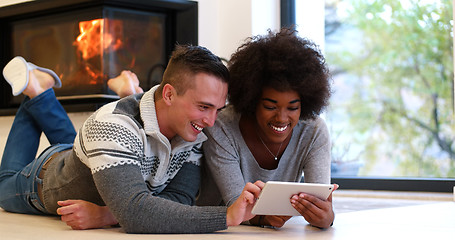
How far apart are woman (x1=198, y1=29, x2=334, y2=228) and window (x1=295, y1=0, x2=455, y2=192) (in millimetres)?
1991

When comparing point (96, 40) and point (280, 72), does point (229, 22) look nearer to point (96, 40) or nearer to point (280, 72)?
point (96, 40)

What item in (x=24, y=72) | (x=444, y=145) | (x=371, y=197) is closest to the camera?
(x=24, y=72)

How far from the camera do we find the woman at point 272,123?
1.89 m

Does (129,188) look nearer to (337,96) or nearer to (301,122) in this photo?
(301,122)

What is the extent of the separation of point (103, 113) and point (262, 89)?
53 centimetres

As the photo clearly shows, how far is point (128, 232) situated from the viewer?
1654 mm

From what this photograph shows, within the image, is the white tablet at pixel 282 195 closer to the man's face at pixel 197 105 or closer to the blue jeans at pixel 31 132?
the man's face at pixel 197 105

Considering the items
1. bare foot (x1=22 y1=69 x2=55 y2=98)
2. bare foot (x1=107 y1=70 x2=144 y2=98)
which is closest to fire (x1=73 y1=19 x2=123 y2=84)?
bare foot (x1=107 y1=70 x2=144 y2=98)

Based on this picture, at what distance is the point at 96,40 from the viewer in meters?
3.60

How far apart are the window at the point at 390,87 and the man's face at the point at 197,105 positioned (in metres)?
2.32

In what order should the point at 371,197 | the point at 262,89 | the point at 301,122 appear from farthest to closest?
the point at 371,197 < the point at 301,122 < the point at 262,89

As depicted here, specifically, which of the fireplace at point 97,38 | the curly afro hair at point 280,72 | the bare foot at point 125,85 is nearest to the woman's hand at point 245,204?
the curly afro hair at point 280,72

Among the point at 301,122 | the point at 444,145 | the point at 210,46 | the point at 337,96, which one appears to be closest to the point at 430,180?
the point at 444,145

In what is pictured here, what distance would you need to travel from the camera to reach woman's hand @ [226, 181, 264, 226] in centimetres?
160
